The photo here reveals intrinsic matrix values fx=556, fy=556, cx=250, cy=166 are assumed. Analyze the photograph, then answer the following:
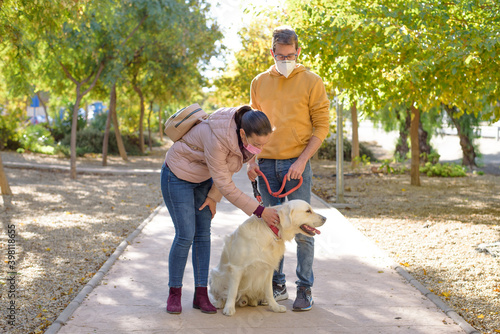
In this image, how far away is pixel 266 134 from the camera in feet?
13.2

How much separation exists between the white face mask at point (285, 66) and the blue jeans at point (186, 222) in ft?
3.56

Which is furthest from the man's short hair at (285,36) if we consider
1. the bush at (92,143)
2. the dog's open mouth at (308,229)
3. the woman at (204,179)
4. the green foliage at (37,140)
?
the green foliage at (37,140)

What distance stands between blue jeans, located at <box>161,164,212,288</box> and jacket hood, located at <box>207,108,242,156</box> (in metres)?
0.54

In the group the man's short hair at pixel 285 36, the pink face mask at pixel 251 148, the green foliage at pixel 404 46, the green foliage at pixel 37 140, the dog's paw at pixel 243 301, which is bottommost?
the dog's paw at pixel 243 301

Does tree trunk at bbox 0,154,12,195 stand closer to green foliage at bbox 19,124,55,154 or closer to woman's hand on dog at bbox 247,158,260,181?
woman's hand on dog at bbox 247,158,260,181

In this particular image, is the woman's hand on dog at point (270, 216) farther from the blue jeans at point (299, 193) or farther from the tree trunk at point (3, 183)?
the tree trunk at point (3, 183)

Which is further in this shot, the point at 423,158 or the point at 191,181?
the point at 423,158

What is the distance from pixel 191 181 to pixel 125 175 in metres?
13.5

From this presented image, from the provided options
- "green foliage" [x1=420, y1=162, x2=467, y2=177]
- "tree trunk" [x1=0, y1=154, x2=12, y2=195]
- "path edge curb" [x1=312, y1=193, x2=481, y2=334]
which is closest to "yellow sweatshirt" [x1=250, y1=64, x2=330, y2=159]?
"path edge curb" [x1=312, y1=193, x2=481, y2=334]

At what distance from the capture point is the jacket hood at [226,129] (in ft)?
13.4

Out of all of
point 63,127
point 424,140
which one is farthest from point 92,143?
point 424,140

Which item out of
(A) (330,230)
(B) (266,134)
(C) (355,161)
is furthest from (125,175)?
(B) (266,134)

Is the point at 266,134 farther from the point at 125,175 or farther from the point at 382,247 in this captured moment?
the point at 125,175

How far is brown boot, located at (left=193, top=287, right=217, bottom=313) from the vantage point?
4.58 m
